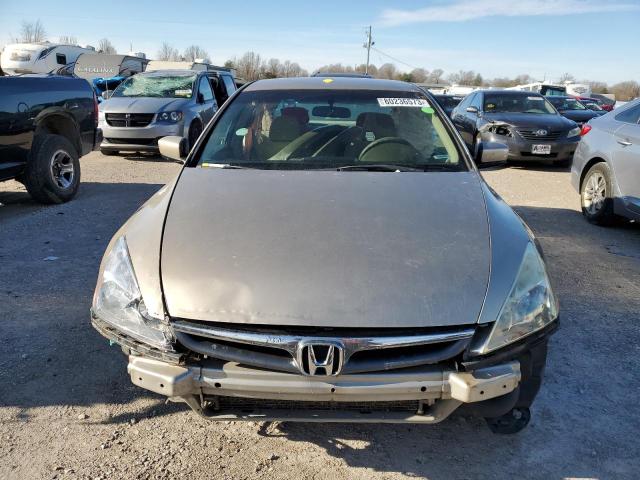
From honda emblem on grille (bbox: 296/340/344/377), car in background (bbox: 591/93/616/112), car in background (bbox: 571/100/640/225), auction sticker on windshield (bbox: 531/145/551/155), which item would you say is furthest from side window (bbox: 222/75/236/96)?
car in background (bbox: 591/93/616/112)

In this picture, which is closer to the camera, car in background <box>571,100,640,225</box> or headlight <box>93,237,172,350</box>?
headlight <box>93,237,172,350</box>

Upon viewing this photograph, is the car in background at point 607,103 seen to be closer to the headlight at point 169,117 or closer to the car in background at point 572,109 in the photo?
the car in background at point 572,109

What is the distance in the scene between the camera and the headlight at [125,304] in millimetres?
2076

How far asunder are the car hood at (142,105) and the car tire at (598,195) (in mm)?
7212

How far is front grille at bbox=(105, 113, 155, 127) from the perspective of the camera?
10.0 meters

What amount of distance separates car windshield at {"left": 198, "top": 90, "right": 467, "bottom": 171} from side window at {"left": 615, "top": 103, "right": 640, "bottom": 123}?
3.57m

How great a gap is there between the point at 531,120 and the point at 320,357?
9702 mm

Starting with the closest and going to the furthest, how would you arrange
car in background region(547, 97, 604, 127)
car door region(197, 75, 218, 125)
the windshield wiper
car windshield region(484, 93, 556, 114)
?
1. the windshield wiper
2. car door region(197, 75, 218, 125)
3. car windshield region(484, 93, 556, 114)
4. car in background region(547, 97, 604, 127)

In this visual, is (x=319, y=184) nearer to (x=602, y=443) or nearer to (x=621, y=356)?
(x=602, y=443)

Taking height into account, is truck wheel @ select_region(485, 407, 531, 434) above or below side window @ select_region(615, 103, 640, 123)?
below

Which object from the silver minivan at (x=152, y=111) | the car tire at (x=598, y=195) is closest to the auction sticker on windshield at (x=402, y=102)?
the car tire at (x=598, y=195)

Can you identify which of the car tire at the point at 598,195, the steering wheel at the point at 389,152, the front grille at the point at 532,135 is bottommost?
the car tire at the point at 598,195

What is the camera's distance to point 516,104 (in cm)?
1143

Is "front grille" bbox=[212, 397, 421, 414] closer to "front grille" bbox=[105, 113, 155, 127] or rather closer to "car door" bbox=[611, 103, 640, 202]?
"car door" bbox=[611, 103, 640, 202]
